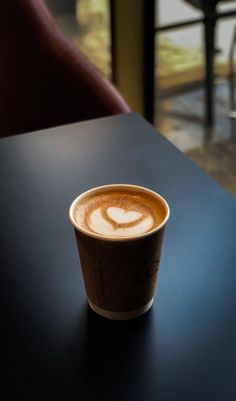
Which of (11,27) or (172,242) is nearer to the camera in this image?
(172,242)

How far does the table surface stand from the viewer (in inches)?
20.8

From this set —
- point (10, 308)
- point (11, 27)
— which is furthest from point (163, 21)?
point (10, 308)

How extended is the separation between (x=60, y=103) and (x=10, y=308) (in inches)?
31.7

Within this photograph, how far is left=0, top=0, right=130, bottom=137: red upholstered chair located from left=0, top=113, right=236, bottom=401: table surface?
0.40 meters

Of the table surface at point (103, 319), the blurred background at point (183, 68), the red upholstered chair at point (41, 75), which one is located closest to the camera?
the table surface at point (103, 319)

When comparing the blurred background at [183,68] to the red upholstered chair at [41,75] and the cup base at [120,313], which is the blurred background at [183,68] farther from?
the cup base at [120,313]

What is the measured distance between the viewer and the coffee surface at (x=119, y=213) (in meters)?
0.56

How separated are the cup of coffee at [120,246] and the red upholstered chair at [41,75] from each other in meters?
0.71

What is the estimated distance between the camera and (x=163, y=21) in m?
2.21

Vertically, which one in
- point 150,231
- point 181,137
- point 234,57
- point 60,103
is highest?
point 150,231

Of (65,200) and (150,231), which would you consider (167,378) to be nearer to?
(150,231)

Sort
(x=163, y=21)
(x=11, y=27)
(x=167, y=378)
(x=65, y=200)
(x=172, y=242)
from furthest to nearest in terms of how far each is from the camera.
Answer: (x=163, y=21), (x=11, y=27), (x=65, y=200), (x=172, y=242), (x=167, y=378)

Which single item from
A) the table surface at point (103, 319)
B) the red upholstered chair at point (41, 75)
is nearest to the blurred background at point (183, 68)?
the red upholstered chair at point (41, 75)

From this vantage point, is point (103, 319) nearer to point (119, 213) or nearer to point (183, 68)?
point (119, 213)
